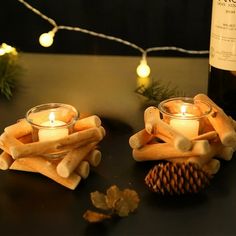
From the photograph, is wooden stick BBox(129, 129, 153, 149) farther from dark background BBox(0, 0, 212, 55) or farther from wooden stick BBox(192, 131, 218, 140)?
dark background BBox(0, 0, 212, 55)

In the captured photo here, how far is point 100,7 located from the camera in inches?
49.2

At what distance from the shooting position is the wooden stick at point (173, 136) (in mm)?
689

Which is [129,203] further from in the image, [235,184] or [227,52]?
[227,52]

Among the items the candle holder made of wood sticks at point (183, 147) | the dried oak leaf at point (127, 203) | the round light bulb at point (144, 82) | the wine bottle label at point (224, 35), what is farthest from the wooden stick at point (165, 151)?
the round light bulb at point (144, 82)

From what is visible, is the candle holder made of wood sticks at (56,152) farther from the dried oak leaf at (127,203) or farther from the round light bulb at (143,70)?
the round light bulb at (143,70)

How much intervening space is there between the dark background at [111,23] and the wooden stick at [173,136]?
1.83 feet

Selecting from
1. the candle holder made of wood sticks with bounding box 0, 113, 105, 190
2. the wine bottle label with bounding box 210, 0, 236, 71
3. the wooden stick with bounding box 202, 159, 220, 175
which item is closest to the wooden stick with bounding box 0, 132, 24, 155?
the candle holder made of wood sticks with bounding box 0, 113, 105, 190

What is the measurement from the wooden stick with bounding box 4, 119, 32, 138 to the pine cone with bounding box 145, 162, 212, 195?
18cm

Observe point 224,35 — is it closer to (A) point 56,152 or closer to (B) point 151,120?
(B) point 151,120

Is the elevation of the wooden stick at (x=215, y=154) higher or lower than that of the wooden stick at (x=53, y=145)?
lower

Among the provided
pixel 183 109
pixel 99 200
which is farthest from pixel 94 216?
pixel 183 109

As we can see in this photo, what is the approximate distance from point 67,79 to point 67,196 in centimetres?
47

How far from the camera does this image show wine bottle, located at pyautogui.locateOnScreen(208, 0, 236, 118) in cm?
84

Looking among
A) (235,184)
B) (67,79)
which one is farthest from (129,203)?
(67,79)
